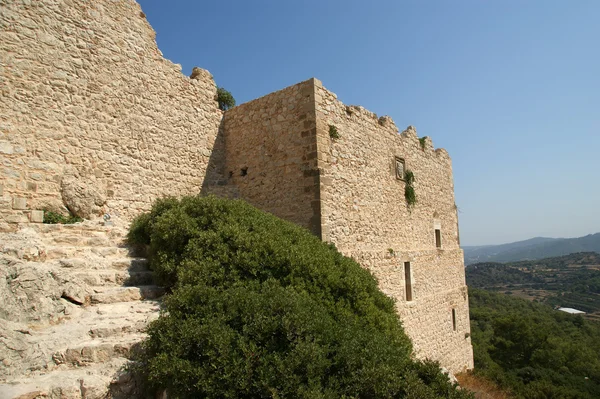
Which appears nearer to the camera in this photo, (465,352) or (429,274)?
(429,274)

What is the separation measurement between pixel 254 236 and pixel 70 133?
14.2 feet

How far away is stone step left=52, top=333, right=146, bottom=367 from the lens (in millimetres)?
3846

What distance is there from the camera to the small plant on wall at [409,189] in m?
11.3

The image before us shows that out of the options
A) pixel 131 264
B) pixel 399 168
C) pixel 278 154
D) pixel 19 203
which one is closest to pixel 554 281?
pixel 399 168

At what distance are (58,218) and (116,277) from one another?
85.1 inches

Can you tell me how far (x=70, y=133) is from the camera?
7215 millimetres

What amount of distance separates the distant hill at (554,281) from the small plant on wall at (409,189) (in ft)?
181

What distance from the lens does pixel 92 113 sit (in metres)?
7.56

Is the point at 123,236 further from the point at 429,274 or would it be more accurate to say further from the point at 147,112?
the point at 429,274

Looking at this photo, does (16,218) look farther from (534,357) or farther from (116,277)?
(534,357)

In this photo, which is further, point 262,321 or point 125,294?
point 125,294

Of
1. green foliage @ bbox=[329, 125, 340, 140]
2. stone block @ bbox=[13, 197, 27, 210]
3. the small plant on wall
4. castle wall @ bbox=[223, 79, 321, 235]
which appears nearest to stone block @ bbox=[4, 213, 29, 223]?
stone block @ bbox=[13, 197, 27, 210]

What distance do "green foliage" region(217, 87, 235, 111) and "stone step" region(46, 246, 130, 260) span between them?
5.30m

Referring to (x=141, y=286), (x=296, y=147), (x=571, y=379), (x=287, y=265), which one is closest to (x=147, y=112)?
(x=296, y=147)
